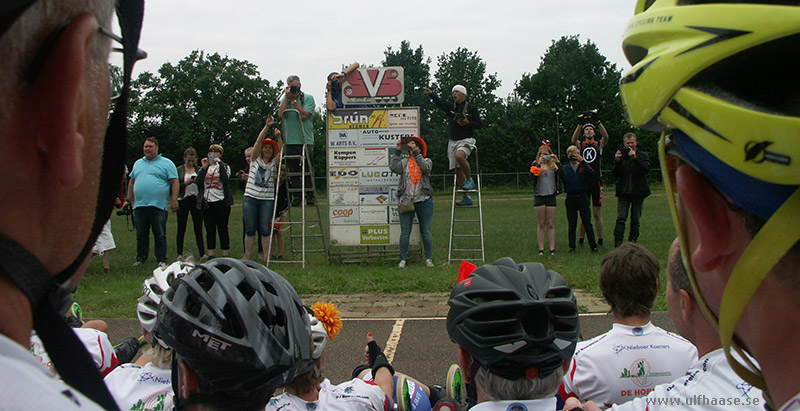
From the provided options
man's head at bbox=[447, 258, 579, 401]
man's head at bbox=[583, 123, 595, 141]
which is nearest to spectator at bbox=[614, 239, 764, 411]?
man's head at bbox=[447, 258, 579, 401]

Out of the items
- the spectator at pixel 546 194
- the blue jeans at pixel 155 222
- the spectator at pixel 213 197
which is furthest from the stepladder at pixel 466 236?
the blue jeans at pixel 155 222

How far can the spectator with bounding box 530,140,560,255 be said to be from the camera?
11492 millimetres

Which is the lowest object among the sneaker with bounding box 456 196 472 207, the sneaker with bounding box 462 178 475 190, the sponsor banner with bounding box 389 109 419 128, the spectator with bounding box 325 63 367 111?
the sneaker with bounding box 456 196 472 207

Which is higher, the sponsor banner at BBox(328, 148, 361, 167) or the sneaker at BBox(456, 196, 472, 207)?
the sponsor banner at BBox(328, 148, 361, 167)

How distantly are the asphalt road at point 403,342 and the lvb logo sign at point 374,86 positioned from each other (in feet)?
18.1

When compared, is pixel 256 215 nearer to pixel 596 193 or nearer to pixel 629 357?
pixel 596 193

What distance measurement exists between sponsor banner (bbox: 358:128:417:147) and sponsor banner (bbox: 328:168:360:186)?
0.60 metres

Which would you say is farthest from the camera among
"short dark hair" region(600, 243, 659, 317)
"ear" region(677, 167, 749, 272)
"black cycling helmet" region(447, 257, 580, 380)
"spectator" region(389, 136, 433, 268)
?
"spectator" region(389, 136, 433, 268)

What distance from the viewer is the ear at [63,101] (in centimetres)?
83

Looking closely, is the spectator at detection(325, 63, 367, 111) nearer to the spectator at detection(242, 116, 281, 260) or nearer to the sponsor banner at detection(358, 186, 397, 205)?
the spectator at detection(242, 116, 281, 260)

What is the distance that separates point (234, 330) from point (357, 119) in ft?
31.4

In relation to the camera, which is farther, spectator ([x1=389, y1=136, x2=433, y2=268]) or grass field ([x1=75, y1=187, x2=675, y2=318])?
spectator ([x1=389, y1=136, x2=433, y2=268])

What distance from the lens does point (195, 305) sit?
7.27ft

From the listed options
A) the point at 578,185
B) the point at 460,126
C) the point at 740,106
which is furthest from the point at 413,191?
the point at 740,106
